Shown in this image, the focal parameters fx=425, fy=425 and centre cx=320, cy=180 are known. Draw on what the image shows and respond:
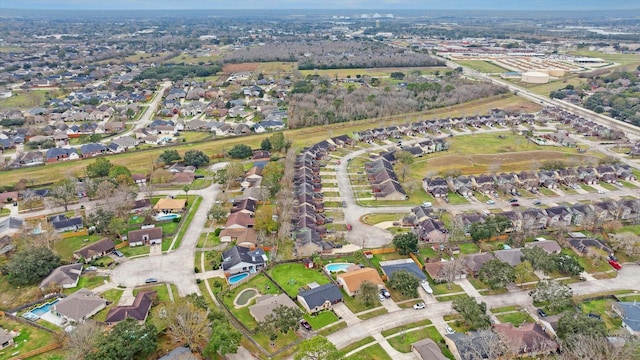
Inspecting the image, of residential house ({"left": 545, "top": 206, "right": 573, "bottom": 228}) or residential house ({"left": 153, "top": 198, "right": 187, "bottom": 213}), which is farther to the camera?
residential house ({"left": 153, "top": 198, "right": 187, "bottom": 213})

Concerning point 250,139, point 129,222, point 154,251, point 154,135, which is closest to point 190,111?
point 154,135

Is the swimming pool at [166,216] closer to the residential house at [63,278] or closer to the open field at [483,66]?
the residential house at [63,278]

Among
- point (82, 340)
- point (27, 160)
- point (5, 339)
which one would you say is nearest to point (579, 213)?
point (82, 340)

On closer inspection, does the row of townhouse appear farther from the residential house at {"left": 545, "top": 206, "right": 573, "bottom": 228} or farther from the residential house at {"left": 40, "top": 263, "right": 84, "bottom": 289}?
the residential house at {"left": 40, "top": 263, "right": 84, "bottom": 289}

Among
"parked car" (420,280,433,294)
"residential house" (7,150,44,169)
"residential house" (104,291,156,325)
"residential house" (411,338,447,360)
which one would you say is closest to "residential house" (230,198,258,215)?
"residential house" (104,291,156,325)

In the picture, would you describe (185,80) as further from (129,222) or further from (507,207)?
(507,207)

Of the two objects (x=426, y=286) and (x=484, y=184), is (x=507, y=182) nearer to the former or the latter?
(x=484, y=184)
